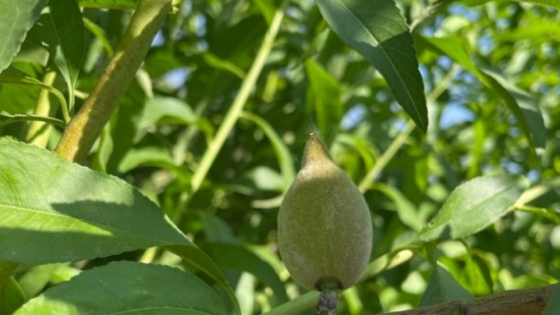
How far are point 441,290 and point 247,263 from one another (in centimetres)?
35

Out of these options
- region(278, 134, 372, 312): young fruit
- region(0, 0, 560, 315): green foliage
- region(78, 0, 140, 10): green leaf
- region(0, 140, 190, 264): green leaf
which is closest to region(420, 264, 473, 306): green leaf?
region(0, 0, 560, 315): green foliage

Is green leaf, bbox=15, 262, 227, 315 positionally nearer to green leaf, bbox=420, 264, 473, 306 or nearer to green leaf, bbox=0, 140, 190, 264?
green leaf, bbox=0, 140, 190, 264

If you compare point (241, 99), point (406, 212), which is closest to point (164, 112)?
point (241, 99)

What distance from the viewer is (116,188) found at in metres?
0.63

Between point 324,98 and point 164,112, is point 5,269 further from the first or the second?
point 324,98

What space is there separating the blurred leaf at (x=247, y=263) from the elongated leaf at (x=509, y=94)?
316 millimetres

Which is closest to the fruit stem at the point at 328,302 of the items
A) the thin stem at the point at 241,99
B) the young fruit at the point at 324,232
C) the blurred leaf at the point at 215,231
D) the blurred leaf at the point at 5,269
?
the young fruit at the point at 324,232

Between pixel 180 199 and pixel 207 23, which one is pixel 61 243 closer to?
pixel 180 199

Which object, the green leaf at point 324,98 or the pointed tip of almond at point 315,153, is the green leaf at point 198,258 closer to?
the pointed tip of almond at point 315,153

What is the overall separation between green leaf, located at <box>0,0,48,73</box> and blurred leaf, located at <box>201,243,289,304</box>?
0.52 m

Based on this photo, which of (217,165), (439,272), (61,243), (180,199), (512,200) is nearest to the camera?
(61,243)

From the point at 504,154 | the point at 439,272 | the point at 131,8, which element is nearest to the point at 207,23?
the point at 504,154

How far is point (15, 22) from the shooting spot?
573 millimetres

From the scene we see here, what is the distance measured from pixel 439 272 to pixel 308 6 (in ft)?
3.10
